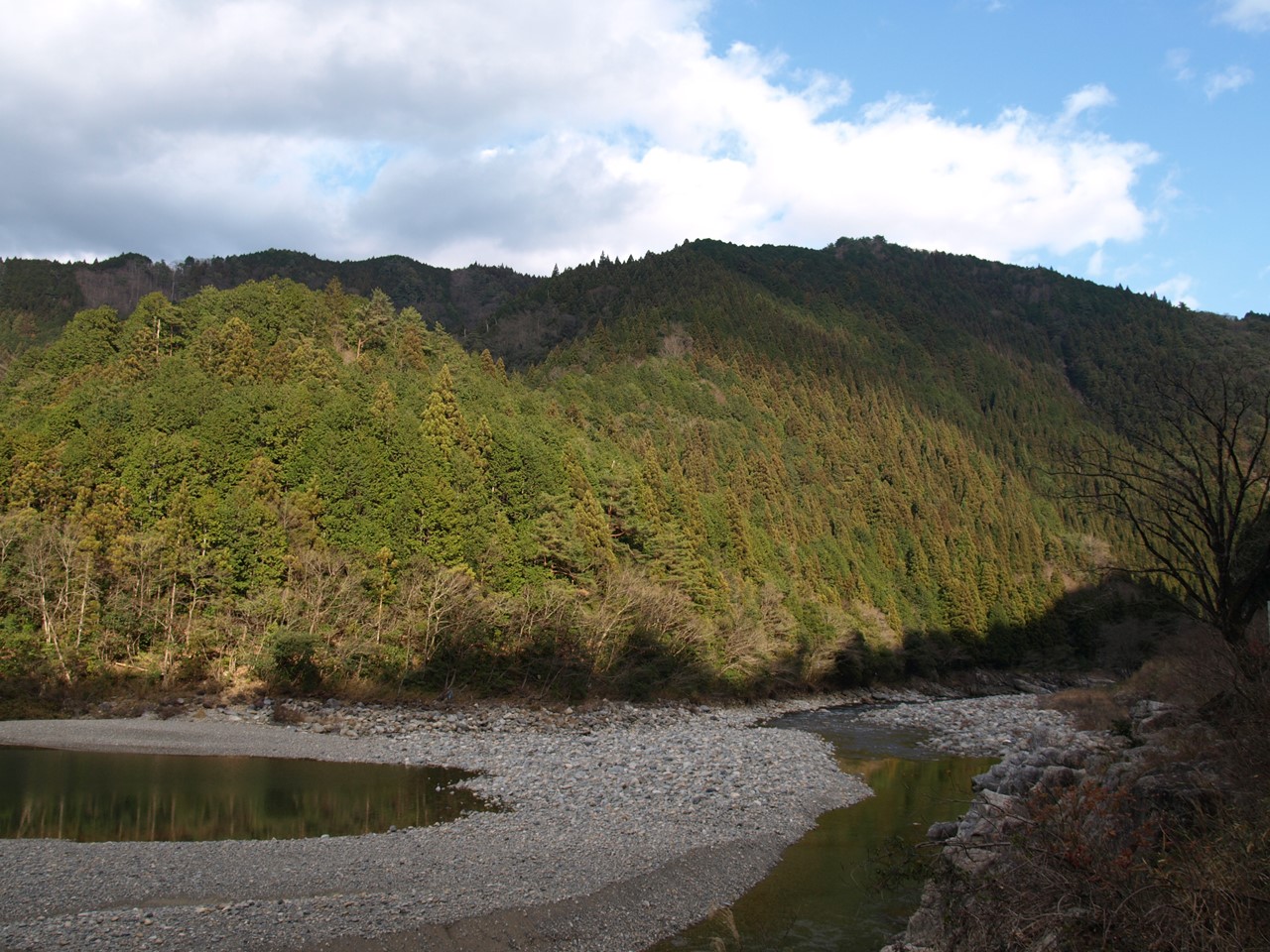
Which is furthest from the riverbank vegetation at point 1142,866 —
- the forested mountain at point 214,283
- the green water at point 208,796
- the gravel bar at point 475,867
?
the forested mountain at point 214,283

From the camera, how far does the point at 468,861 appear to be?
1453cm

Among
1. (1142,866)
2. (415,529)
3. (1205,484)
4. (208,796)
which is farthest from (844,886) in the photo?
(415,529)

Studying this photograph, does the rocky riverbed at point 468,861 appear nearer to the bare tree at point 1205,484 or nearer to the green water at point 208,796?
the green water at point 208,796

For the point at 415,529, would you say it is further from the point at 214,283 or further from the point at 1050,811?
the point at 214,283

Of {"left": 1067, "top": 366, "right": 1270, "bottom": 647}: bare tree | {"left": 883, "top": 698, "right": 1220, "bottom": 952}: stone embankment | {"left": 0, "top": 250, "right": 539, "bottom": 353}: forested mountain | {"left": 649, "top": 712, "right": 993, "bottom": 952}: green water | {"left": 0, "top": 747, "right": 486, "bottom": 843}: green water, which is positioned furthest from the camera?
{"left": 0, "top": 250, "right": 539, "bottom": 353}: forested mountain

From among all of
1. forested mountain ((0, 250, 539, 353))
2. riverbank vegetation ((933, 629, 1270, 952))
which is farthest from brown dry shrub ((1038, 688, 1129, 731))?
forested mountain ((0, 250, 539, 353))

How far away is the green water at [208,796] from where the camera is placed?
16641 mm

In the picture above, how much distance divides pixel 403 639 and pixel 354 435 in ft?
42.6

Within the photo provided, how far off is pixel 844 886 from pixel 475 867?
21.1ft

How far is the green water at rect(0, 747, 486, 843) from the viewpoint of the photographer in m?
16.6

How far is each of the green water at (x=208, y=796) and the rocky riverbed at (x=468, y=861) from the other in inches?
44.8

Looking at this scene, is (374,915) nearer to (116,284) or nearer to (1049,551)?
(1049,551)

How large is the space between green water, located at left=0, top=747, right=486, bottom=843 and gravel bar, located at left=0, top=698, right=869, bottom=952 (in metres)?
1.06

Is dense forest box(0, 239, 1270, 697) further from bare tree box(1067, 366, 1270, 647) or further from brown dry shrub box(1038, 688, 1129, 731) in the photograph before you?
brown dry shrub box(1038, 688, 1129, 731)
